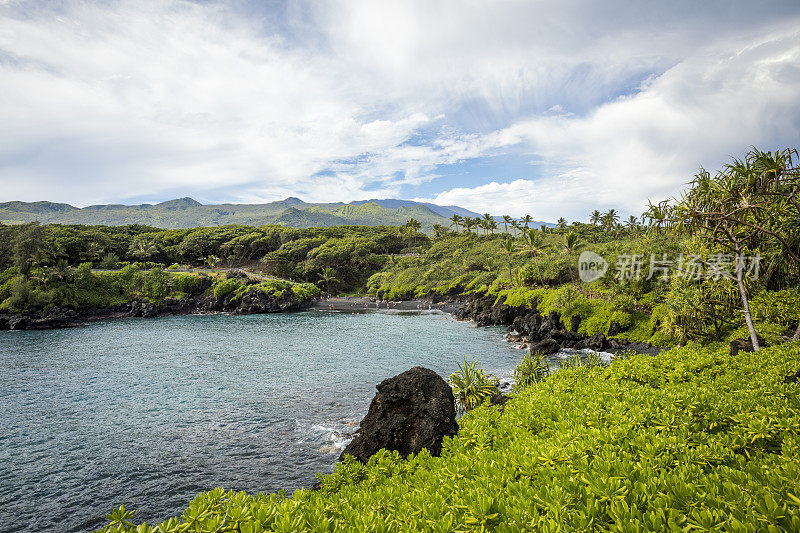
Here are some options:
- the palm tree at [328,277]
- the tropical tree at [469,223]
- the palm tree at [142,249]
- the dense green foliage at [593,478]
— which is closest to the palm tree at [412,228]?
the tropical tree at [469,223]

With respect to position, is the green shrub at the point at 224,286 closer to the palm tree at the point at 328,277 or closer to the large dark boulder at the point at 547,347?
the palm tree at the point at 328,277

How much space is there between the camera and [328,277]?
99.9 metres

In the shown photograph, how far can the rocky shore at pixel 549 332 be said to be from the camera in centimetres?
3341

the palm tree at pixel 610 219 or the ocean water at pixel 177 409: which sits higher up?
the palm tree at pixel 610 219

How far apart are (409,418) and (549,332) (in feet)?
98.2

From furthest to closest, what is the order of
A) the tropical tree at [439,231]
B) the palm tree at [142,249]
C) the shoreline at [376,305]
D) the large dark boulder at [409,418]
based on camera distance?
the tropical tree at [439,231]
the palm tree at [142,249]
the shoreline at [376,305]
the large dark boulder at [409,418]

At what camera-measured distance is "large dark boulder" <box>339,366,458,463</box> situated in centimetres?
1370

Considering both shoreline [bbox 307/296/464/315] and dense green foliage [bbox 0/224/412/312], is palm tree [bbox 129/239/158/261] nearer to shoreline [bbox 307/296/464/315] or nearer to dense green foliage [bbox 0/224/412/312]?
dense green foliage [bbox 0/224/412/312]

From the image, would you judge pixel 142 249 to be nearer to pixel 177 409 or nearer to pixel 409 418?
pixel 177 409

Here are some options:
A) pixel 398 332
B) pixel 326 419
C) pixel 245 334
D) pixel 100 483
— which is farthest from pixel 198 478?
pixel 245 334

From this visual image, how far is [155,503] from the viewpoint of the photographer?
1437 cm

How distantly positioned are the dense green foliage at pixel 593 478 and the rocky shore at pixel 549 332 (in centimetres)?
2695

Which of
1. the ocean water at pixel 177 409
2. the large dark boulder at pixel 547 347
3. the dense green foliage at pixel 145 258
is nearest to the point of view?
the ocean water at pixel 177 409

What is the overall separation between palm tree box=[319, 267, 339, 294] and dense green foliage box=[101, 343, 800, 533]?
93126 millimetres
